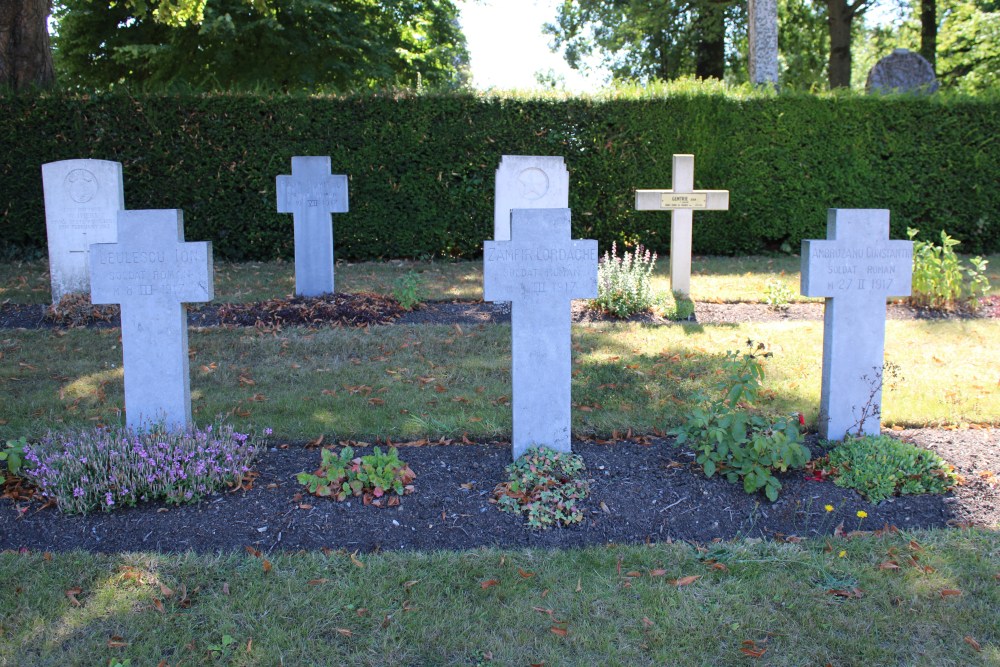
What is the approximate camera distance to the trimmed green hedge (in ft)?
40.4

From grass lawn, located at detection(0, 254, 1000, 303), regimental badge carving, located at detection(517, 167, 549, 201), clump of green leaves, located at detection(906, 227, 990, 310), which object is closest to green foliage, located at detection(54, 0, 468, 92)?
grass lawn, located at detection(0, 254, 1000, 303)

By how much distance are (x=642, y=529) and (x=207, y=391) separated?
3.62 m

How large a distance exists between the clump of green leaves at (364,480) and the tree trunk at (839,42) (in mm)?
18074

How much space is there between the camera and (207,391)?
636 centimetres

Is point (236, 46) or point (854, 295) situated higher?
point (236, 46)

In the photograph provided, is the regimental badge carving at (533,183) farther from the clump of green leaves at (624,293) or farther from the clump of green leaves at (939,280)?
the clump of green leaves at (939,280)

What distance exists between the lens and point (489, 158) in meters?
13.0

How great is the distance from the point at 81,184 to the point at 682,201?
664 cm

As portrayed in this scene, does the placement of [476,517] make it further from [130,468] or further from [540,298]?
[130,468]

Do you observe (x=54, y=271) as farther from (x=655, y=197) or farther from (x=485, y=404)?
(x=655, y=197)

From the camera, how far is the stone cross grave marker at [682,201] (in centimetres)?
973

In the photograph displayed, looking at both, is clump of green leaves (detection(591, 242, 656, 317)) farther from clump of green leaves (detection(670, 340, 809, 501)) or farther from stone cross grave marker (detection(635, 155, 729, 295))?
clump of green leaves (detection(670, 340, 809, 501))

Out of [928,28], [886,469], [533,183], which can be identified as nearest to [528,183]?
[533,183]

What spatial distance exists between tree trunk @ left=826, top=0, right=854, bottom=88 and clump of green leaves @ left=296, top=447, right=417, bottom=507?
18.1 meters
